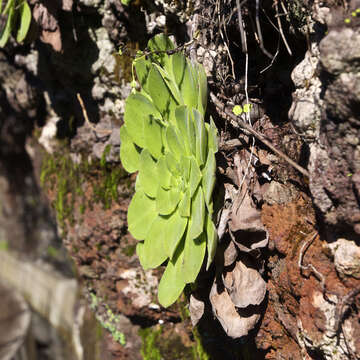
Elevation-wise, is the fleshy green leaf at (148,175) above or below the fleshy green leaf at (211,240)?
above

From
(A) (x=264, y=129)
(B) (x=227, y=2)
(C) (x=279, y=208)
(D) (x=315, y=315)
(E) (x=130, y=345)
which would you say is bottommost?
(E) (x=130, y=345)

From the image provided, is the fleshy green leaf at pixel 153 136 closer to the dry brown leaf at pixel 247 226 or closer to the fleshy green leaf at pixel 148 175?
the fleshy green leaf at pixel 148 175

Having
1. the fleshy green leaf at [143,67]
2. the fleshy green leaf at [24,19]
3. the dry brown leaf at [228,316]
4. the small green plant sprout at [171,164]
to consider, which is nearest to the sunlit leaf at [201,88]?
the small green plant sprout at [171,164]

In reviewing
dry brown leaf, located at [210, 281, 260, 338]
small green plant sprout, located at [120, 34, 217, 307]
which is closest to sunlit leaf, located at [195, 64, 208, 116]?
small green plant sprout, located at [120, 34, 217, 307]

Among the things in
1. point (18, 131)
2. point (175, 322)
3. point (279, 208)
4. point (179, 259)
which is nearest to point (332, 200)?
point (279, 208)

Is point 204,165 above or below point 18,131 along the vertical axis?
above

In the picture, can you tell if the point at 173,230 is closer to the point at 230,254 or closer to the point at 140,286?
the point at 230,254

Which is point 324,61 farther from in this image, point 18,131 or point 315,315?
point 18,131
